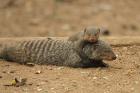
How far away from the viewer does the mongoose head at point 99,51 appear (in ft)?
22.2

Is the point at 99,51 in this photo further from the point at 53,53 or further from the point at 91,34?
the point at 53,53

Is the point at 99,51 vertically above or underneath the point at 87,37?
underneath

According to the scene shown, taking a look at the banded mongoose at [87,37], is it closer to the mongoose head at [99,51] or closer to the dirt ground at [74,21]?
the mongoose head at [99,51]

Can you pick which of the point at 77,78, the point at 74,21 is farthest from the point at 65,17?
the point at 77,78

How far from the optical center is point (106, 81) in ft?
20.7

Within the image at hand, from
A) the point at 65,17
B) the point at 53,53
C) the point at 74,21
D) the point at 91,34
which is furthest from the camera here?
the point at 65,17

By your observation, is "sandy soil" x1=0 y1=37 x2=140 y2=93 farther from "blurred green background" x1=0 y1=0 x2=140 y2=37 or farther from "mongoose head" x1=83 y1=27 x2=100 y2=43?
"blurred green background" x1=0 y1=0 x2=140 y2=37

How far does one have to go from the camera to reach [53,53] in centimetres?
711

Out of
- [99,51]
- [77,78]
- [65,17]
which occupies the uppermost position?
[99,51]

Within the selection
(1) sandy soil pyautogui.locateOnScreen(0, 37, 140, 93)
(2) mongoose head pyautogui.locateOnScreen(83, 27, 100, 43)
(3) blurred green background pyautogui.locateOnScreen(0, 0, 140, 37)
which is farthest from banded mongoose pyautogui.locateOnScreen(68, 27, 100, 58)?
(3) blurred green background pyautogui.locateOnScreen(0, 0, 140, 37)

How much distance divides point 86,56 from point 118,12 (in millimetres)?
6416

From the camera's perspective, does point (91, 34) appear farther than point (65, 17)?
No

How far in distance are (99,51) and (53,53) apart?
597mm

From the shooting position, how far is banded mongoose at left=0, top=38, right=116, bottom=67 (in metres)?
6.82
